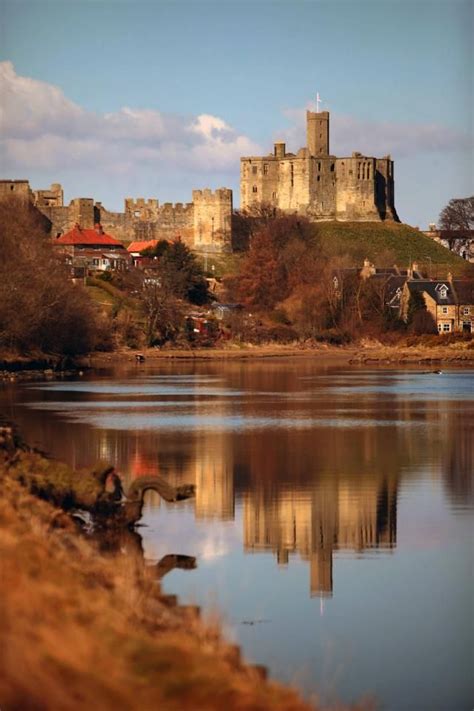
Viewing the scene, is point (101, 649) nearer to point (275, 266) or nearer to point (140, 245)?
point (275, 266)

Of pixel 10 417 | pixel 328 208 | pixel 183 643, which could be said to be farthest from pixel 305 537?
pixel 328 208

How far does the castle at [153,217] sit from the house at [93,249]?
1564 millimetres

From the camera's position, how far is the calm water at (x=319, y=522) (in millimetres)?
9672

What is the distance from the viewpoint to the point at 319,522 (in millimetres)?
14859

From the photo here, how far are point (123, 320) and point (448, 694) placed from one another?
50.4 m

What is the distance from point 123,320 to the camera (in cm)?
5872

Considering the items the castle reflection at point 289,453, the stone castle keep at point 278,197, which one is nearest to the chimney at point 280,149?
the stone castle keep at point 278,197

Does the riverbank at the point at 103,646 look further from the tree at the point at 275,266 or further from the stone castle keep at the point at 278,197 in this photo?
the stone castle keep at the point at 278,197

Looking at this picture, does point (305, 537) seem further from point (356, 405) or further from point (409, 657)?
point (356, 405)

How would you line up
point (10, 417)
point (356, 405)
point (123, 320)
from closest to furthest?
point (10, 417), point (356, 405), point (123, 320)

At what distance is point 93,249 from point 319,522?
6345cm

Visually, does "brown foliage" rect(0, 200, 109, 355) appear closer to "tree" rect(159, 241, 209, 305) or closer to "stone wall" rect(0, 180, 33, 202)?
"tree" rect(159, 241, 209, 305)

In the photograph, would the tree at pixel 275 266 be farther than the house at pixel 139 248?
No

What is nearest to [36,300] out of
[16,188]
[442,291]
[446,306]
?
[446,306]
